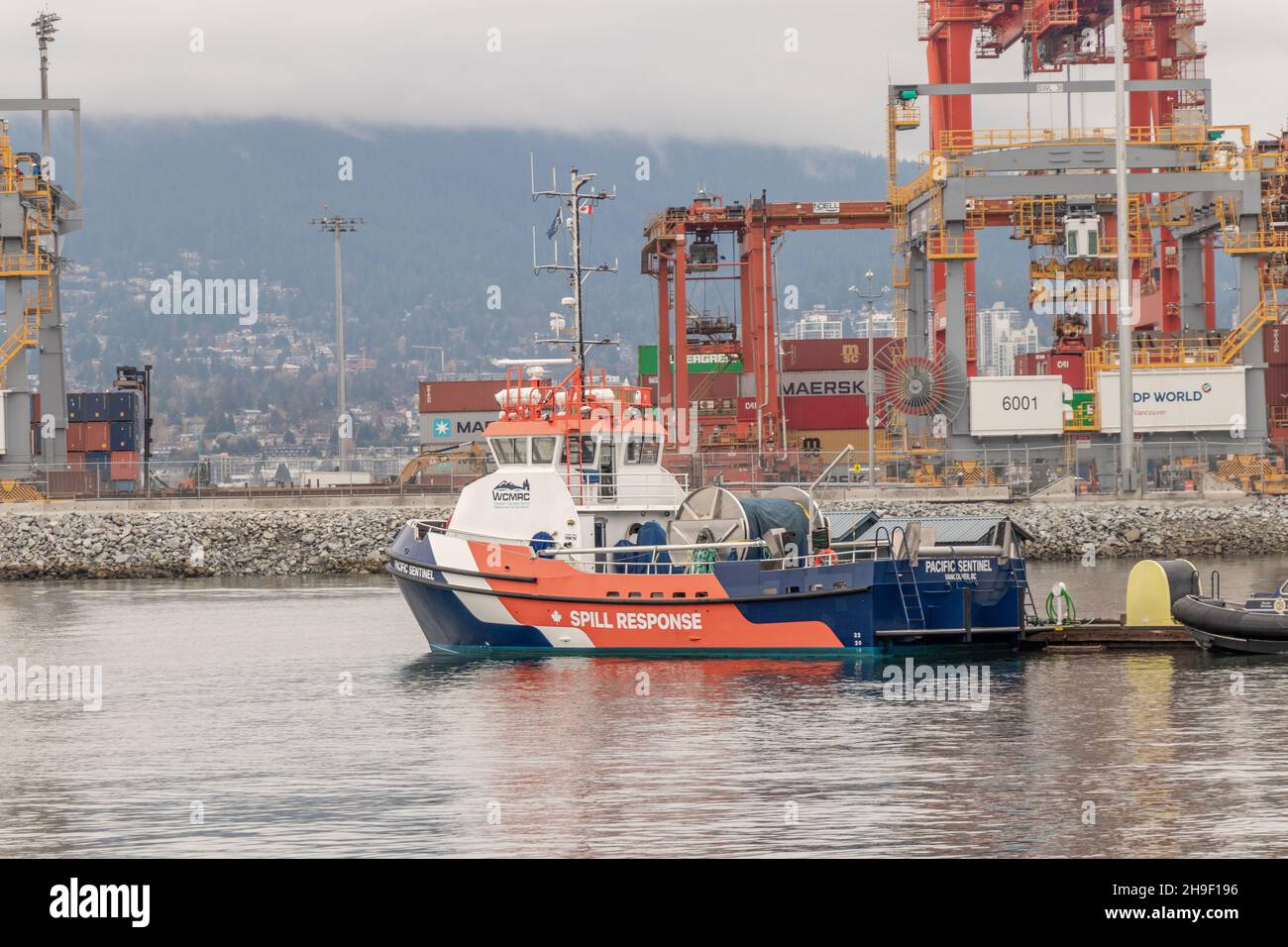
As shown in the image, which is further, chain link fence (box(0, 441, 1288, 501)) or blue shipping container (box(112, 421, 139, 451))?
blue shipping container (box(112, 421, 139, 451))

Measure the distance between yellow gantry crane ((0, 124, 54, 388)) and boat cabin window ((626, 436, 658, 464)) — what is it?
32497mm

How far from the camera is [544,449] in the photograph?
91.1ft

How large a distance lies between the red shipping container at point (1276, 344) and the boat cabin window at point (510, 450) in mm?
41327

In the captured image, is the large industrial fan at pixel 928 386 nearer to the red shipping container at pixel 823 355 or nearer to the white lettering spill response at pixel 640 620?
the white lettering spill response at pixel 640 620

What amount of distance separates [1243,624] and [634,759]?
1093 cm

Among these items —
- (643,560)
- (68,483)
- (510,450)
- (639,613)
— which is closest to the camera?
(639,613)

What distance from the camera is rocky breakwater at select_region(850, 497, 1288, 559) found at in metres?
48.1

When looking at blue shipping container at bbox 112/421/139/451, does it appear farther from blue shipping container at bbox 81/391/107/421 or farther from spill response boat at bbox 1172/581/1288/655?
spill response boat at bbox 1172/581/1288/655

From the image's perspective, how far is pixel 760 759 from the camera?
18141 mm

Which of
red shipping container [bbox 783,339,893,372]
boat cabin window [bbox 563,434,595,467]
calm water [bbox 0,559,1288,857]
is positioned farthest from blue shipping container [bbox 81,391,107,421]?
boat cabin window [bbox 563,434,595,467]

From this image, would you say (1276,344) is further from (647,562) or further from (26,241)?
(26,241)

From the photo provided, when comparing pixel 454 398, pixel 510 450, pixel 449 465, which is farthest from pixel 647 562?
pixel 454 398

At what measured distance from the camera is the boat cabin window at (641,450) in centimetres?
2827
